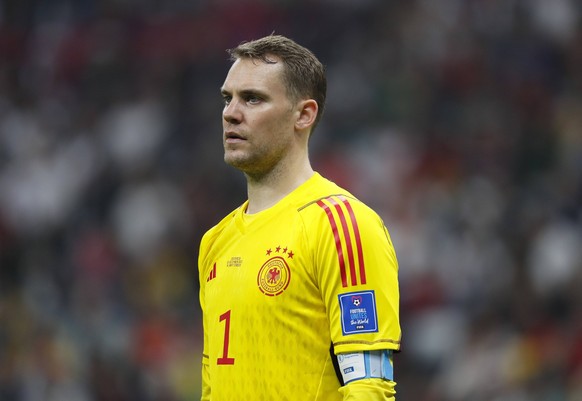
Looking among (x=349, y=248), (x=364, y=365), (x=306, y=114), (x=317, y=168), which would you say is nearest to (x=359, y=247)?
(x=349, y=248)

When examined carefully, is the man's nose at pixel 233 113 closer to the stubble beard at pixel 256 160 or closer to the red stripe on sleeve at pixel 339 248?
the stubble beard at pixel 256 160

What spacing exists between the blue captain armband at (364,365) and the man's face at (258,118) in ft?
2.57

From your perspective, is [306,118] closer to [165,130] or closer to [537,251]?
[537,251]

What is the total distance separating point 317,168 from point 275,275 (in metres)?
6.90

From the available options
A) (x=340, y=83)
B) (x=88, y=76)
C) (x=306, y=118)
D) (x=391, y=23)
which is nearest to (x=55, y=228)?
(x=88, y=76)

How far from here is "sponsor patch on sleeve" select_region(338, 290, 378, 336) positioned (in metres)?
3.79

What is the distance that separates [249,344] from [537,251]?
5.97 m

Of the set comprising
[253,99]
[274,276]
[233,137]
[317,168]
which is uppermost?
[317,168]

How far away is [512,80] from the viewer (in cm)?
1163

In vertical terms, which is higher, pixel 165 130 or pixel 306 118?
pixel 165 130

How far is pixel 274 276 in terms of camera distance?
3953mm

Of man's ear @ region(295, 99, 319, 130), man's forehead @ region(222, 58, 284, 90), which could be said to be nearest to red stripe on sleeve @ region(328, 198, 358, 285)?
man's ear @ region(295, 99, 319, 130)

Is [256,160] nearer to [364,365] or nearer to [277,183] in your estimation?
[277,183]

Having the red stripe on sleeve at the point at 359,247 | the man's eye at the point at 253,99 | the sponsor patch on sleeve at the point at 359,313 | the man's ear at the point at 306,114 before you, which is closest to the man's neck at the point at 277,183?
the man's ear at the point at 306,114
